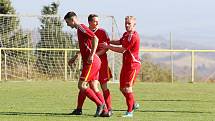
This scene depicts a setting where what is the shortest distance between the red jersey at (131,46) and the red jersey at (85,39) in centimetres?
62

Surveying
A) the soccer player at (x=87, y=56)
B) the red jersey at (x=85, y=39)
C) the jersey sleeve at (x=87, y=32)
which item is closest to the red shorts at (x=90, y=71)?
the soccer player at (x=87, y=56)

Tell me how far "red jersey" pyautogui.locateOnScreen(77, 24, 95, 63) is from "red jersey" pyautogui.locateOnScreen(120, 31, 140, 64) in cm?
62

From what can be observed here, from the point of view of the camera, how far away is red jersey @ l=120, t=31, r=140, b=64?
1220cm

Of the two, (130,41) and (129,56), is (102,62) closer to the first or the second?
(129,56)

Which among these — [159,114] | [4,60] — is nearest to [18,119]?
[159,114]

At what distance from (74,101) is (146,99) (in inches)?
79.8

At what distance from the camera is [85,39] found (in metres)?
12.1

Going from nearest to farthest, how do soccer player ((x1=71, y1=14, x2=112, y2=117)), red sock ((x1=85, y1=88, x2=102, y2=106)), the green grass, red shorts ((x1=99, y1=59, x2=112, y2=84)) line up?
the green grass, red sock ((x1=85, y1=88, x2=102, y2=106)), soccer player ((x1=71, y1=14, x2=112, y2=117)), red shorts ((x1=99, y1=59, x2=112, y2=84))

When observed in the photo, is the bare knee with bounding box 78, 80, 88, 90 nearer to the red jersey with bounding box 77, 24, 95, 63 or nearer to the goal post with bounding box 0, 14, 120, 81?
the red jersey with bounding box 77, 24, 95, 63

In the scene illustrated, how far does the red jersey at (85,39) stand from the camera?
39.5 feet

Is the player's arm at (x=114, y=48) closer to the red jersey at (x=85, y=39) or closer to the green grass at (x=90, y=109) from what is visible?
the red jersey at (x=85, y=39)

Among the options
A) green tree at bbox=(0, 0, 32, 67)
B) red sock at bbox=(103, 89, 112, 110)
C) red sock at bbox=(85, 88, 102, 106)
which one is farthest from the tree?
red sock at bbox=(85, 88, 102, 106)

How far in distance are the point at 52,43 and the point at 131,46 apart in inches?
781

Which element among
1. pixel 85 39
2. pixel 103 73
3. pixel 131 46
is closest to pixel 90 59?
pixel 85 39
